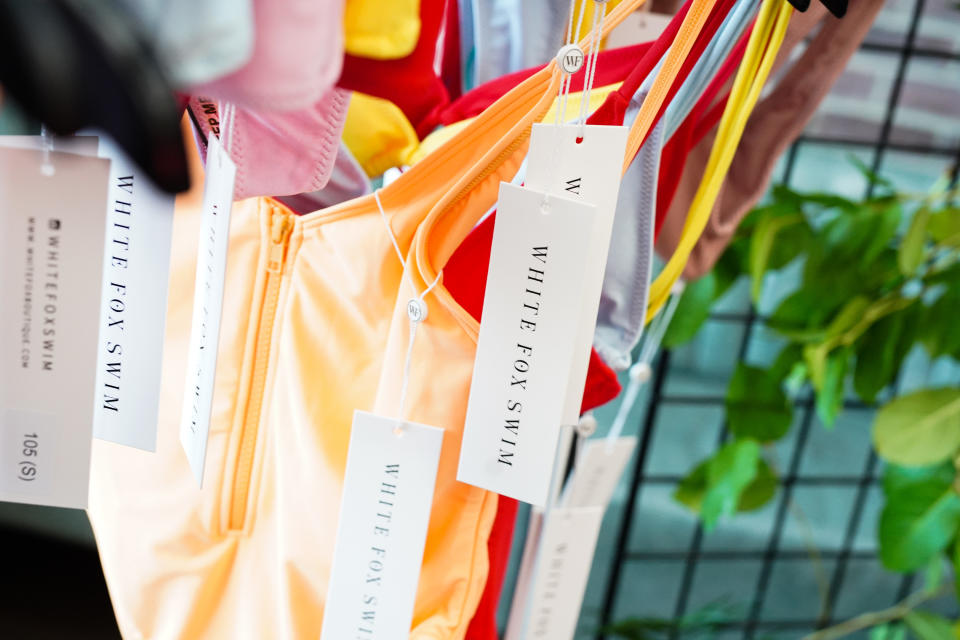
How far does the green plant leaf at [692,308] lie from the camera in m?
0.99

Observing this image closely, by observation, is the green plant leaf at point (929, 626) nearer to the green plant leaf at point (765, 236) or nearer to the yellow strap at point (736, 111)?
the green plant leaf at point (765, 236)

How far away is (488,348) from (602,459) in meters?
0.36

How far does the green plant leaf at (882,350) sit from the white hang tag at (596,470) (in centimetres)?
48

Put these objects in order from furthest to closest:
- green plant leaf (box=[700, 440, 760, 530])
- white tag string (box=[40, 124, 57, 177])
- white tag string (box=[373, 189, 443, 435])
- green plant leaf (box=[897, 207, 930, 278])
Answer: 1. green plant leaf (box=[700, 440, 760, 530])
2. green plant leaf (box=[897, 207, 930, 278])
3. white tag string (box=[373, 189, 443, 435])
4. white tag string (box=[40, 124, 57, 177])

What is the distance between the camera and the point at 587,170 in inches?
15.7

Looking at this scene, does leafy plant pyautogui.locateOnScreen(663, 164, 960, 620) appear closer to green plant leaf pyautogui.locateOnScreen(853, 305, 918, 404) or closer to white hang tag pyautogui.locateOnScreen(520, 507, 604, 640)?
green plant leaf pyautogui.locateOnScreen(853, 305, 918, 404)

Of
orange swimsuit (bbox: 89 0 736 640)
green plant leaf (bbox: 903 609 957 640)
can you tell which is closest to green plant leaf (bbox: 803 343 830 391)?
green plant leaf (bbox: 903 609 957 640)

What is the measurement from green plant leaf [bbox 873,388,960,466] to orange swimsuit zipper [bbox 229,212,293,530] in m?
0.80

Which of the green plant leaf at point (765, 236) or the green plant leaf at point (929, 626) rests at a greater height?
the green plant leaf at point (765, 236)

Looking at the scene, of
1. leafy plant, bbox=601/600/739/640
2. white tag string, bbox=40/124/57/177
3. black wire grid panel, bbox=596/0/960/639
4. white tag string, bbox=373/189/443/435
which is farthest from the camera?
A: leafy plant, bbox=601/600/739/640

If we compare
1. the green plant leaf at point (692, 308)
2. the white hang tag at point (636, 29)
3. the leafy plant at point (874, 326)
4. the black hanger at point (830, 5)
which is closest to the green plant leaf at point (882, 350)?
the leafy plant at point (874, 326)

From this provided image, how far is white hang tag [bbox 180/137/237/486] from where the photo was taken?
1.15 feet

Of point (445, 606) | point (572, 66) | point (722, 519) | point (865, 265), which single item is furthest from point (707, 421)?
point (572, 66)

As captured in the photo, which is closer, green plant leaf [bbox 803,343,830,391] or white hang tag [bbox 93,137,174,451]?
white hang tag [bbox 93,137,174,451]
